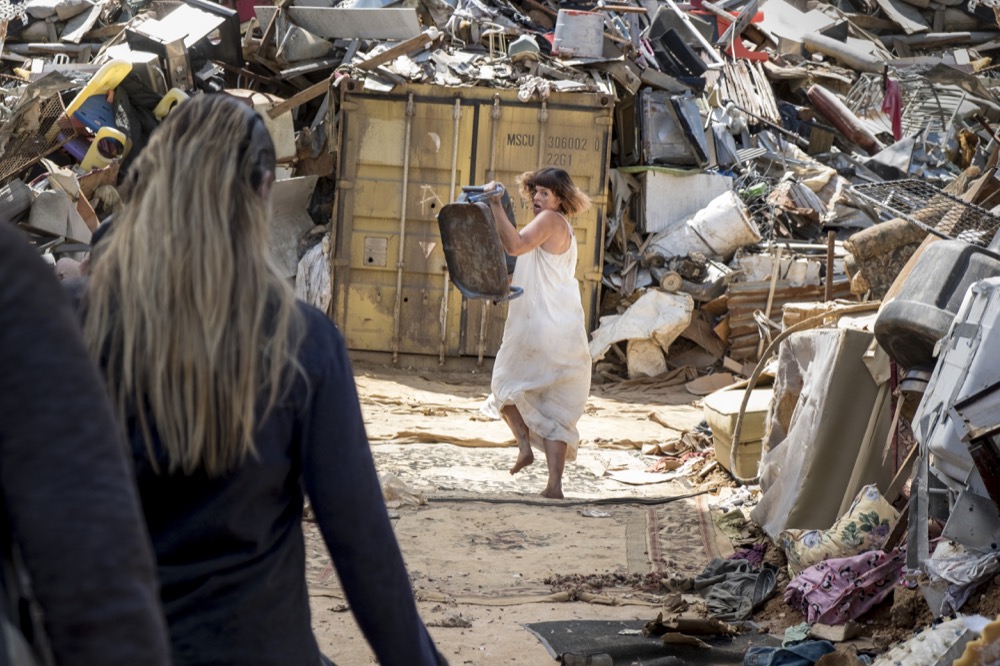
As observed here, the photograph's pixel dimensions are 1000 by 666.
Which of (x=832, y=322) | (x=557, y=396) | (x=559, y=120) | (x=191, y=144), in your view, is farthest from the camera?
(x=559, y=120)

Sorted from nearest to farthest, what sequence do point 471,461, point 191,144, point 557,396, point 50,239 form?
point 191,144 < point 557,396 < point 471,461 < point 50,239

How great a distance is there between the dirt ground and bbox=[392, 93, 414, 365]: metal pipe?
1.91m

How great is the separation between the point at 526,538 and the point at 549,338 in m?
1.39

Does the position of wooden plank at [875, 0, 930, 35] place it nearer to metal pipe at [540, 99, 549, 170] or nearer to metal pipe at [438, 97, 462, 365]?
metal pipe at [540, 99, 549, 170]

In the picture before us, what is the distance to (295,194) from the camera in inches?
533

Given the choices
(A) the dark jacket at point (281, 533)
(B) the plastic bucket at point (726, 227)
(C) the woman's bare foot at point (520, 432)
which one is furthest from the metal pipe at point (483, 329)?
(A) the dark jacket at point (281, 533)

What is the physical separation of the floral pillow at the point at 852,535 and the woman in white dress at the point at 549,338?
2.32 m

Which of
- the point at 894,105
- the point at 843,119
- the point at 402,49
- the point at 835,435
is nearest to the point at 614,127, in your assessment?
the point at 402,49

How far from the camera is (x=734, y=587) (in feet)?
18.6

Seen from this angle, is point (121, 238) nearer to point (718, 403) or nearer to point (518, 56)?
point (718, 403)

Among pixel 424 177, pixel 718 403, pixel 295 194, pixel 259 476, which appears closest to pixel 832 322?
pixel 718 403

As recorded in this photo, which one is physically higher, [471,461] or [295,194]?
[295,194]

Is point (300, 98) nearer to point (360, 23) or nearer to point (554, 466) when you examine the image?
point (360, 23)

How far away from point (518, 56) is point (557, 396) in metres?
6.49
